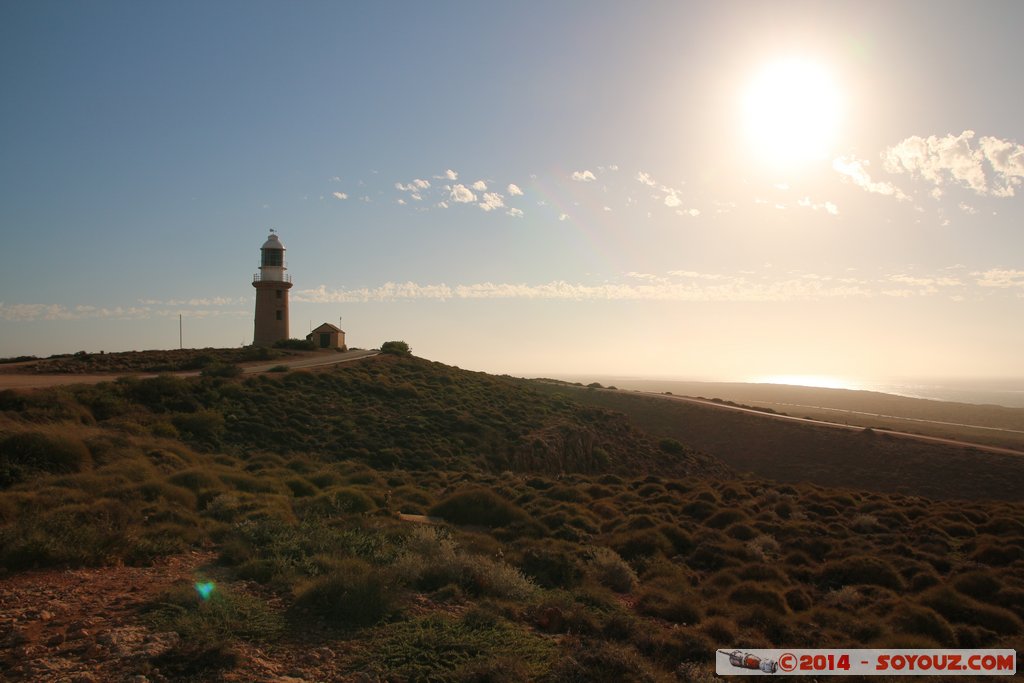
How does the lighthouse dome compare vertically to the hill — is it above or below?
above

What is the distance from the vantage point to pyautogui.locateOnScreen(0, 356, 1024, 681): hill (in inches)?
233

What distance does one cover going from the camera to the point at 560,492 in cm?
1780

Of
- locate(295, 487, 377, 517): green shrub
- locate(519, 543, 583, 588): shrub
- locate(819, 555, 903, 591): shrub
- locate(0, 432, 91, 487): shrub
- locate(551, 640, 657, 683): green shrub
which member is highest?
locate(0, 432, 91, 487): shrub

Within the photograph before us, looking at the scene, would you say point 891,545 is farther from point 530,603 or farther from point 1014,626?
point 530,603

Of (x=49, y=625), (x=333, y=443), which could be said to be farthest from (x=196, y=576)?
(x=333, y=443)

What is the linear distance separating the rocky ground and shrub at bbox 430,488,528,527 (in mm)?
7848

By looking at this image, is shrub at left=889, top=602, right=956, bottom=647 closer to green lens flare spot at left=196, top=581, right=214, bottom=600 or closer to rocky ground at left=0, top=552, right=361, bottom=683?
rocky ground at left=0, top=552, right=361, bottom=683

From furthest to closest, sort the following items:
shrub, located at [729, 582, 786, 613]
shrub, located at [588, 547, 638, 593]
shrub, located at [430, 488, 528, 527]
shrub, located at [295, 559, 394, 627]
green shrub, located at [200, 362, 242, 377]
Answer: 1. green shrub, located at [200, 362, 242, 377]
2. shrub, located at [430, 488, 528, 527]
3. shrub, located at [588, 547, 638, 593]
4. shrub, located at [729, 582, 786, 613]
5. shrub, located at [295, 559, 394, 627]

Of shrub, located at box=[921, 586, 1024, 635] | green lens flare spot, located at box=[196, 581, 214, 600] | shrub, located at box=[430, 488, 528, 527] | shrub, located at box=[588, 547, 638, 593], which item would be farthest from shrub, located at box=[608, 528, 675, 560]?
green lens flare spot, located at box=[196, 581, 214, 600]

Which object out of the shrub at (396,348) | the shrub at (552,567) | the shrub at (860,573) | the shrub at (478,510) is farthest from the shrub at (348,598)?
the shrub at (396,348)

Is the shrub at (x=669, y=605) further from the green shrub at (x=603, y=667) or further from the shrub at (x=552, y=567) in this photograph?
the green shrub at (x=603, y=667)

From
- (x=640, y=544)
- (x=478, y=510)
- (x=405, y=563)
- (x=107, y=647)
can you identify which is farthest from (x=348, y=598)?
(x=640, y=544)

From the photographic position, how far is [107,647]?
17.8ft

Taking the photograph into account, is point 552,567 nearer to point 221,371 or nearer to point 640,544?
point 640,544
